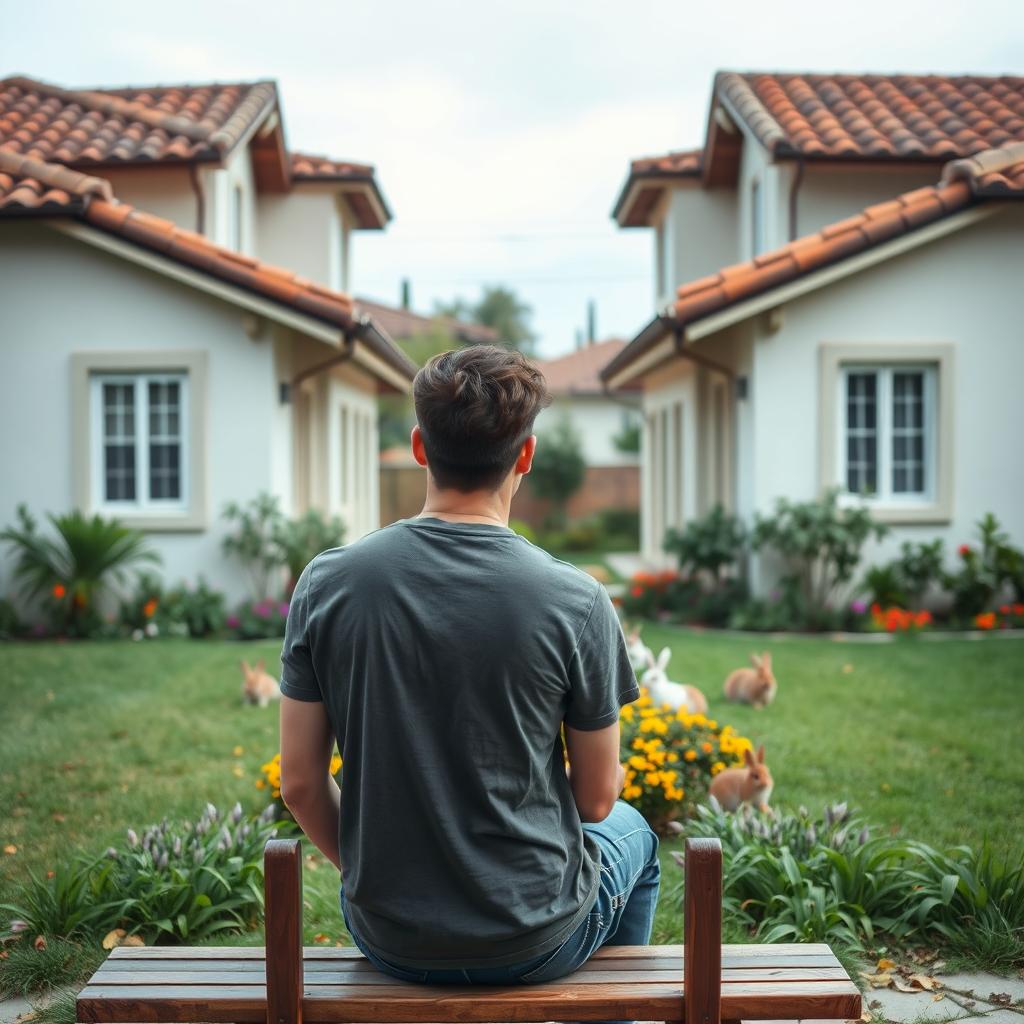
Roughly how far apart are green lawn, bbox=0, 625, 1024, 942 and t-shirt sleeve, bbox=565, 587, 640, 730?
2047 mm

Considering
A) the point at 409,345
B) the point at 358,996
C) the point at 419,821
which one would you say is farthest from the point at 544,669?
the point at 409,345

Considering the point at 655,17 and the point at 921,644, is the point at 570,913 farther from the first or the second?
the point at 655,17

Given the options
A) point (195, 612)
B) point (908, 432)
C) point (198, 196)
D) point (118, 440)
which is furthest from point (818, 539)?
Result: point (198, 196)

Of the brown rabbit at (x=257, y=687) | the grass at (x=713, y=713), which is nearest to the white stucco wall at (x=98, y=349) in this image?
the grass at (x=713, y=713)

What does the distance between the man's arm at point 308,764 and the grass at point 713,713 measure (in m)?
1.80

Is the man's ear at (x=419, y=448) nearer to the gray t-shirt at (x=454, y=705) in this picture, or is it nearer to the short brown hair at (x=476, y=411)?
the short brown hair at (x=476, y=411)

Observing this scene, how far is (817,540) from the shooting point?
11875 millimetres

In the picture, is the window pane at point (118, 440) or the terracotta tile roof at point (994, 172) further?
the window pane at point (118, 440)

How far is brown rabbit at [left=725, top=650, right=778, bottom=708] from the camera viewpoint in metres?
7.93

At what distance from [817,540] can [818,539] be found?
0.01 m

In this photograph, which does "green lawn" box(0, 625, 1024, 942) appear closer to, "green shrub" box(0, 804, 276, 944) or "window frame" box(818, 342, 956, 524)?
"green shrub" box(0, 804, 276, 944)

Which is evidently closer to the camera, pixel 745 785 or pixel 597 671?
pixel 597 671

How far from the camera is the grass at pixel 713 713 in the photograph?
5266mm

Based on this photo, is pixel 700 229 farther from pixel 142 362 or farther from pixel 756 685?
pixel 756 685
